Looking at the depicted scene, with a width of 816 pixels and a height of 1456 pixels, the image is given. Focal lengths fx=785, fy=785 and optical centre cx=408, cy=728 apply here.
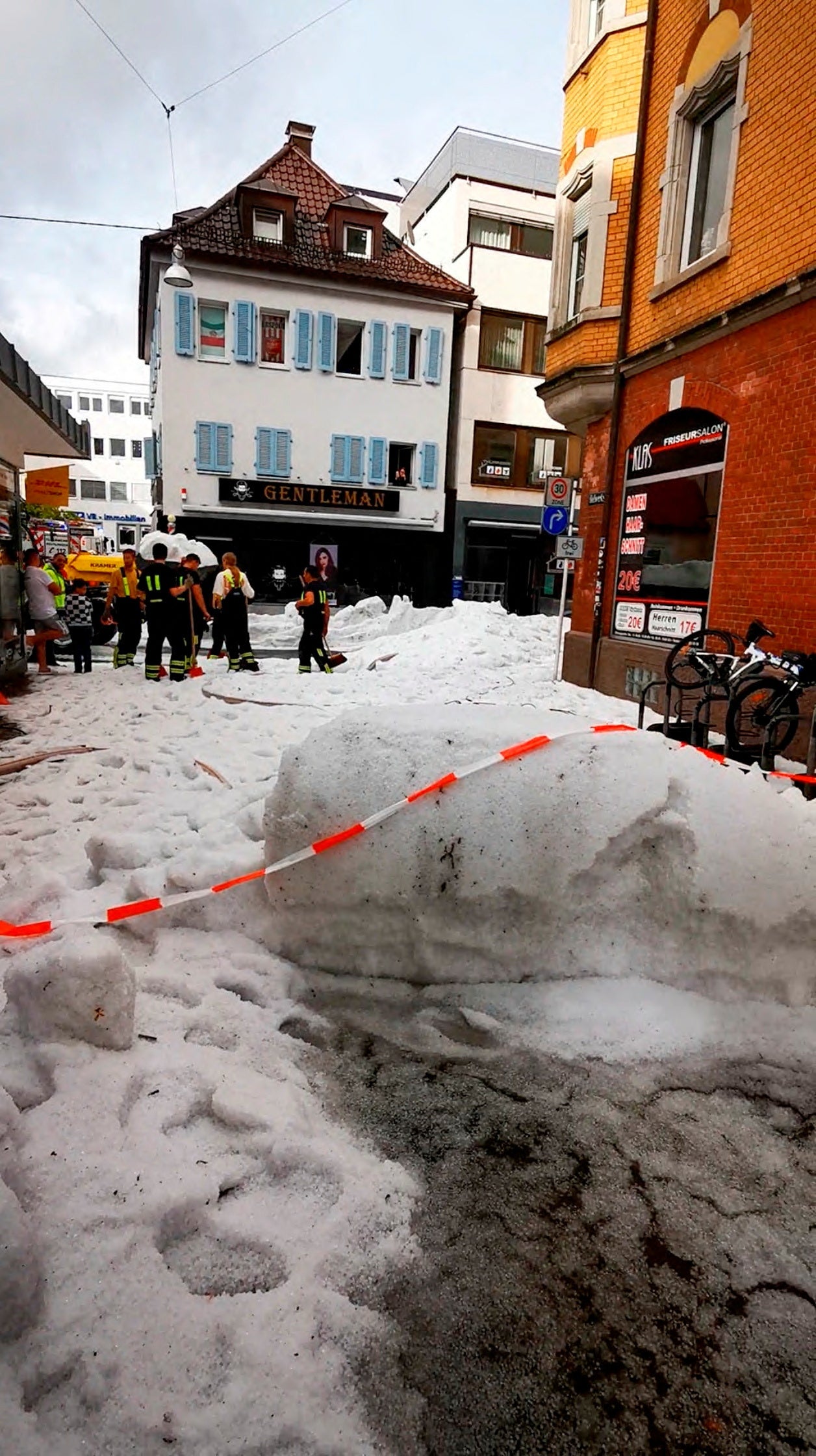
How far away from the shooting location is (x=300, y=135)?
26.5 metres

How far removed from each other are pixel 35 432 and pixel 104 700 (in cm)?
556

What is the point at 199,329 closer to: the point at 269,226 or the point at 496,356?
the point at 269,226

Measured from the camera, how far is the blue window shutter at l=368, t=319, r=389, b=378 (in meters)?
25.1

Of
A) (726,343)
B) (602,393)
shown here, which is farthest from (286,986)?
(602,393)

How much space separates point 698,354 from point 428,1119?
32.6ft

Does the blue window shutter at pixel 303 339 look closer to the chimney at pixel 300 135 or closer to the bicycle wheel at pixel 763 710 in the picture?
the chimney at pixel 300 135

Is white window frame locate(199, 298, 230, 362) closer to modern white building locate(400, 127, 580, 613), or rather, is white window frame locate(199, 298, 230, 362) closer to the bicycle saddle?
modern white building locate(400, 127, 580, 613)

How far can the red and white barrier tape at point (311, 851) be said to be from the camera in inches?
128

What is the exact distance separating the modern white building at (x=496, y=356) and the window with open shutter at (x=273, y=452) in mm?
6021

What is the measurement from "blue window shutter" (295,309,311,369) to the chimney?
275 inches

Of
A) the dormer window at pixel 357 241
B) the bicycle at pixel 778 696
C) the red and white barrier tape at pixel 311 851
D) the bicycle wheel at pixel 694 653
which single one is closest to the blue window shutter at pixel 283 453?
the dormer window at pixel 357 241

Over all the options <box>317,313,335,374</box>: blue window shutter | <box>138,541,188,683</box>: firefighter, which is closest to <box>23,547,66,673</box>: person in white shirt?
<box>138,541,188,683</box>: firefighter

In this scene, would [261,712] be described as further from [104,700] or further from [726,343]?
[726,343]

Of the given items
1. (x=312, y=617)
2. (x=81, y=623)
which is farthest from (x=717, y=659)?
(x=81, y=623)
